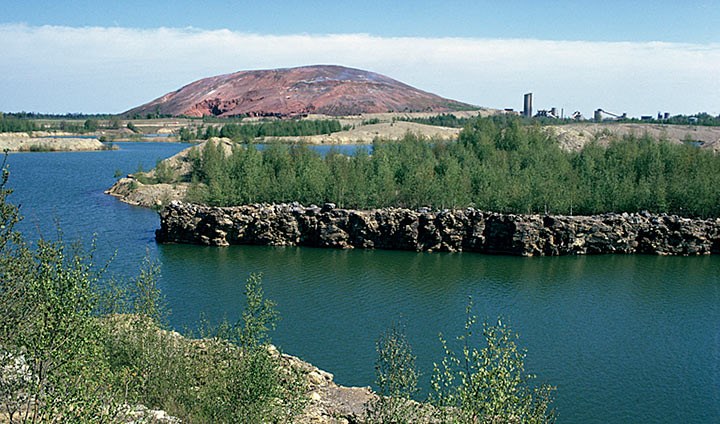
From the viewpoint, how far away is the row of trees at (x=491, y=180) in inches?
1955

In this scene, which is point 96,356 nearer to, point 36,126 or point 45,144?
point 45,144

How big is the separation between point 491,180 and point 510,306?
21.6 m

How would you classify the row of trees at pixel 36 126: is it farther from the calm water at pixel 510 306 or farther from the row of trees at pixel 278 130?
the calm water at pixel 510 306

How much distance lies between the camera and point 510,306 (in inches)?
1297

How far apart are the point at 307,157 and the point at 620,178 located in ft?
92.0

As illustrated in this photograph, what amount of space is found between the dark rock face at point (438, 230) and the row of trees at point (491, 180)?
10.1 ft

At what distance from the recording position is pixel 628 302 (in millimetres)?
34156

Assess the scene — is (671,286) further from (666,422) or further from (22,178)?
(22,178)

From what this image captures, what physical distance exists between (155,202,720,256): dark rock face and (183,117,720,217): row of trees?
3065mm

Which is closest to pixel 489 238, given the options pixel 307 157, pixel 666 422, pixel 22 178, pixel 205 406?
pixel 307 157

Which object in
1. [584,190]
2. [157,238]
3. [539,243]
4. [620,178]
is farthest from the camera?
[620,178]

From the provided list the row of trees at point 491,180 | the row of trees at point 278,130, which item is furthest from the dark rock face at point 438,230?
Answer: the row of trees at point 278,130

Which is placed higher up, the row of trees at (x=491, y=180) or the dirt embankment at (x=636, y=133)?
the dirt embankment at (x=636, y=133)

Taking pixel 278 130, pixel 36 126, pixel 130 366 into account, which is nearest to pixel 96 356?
pixel 130 366
